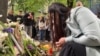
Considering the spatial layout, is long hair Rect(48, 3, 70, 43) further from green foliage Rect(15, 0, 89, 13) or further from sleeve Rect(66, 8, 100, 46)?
green foliage Rect(15, 0, 89, 13)

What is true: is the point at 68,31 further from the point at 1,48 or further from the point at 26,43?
the point at 1,48

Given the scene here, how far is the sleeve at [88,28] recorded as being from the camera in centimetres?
334

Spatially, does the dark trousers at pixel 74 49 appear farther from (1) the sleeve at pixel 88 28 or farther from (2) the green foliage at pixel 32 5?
(2) the green foliage at pixel 32 5

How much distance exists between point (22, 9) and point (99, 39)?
16886 millimetres

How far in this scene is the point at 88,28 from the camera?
10.9 ft

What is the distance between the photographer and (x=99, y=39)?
3367 mm

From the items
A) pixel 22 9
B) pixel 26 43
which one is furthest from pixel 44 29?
pixel 26 43

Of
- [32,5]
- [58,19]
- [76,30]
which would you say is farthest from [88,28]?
[32,5]

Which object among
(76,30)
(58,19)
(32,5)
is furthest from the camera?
(32,5)

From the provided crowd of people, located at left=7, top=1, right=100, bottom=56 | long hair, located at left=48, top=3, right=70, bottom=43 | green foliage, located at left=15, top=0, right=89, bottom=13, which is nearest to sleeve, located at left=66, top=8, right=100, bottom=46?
crowd of people, located at left=7, top=1, right=100, bottom=56

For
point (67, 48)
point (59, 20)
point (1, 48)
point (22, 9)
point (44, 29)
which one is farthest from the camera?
point (22, 9)

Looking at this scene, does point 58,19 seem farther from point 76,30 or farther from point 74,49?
point 74,49

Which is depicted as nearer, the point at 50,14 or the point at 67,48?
the point at 67,48

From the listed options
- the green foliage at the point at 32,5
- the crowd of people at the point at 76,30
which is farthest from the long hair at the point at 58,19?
the green foliage at the point at 32,5
